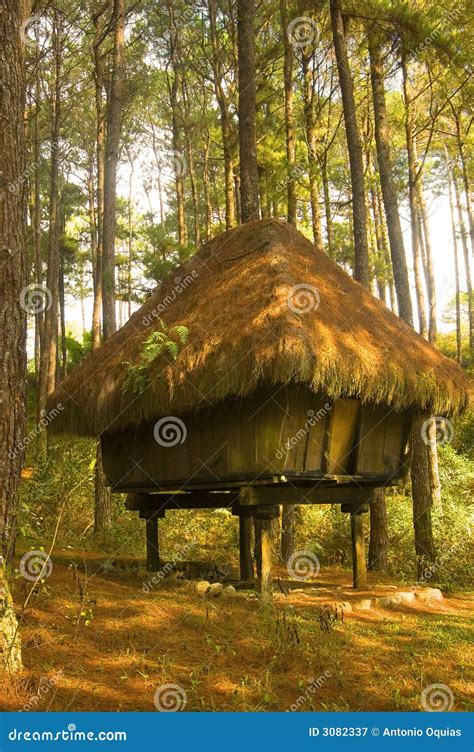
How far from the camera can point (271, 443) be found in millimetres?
8430

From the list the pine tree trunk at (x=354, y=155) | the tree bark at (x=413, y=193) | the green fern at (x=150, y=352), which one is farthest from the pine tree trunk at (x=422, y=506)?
the tree bark at (x=413, y=193)

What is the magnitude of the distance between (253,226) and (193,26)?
15.5m

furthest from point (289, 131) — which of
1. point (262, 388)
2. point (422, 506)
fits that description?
point (262, 388)

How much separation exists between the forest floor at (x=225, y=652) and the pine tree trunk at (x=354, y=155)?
6.26 metres

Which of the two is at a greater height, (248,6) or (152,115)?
(152,115)

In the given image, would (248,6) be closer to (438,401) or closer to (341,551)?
(438,401)

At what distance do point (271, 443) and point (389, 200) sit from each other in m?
7.02

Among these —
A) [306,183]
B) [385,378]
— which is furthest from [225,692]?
[306,183]

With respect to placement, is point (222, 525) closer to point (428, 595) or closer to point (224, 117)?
point (428, 595)

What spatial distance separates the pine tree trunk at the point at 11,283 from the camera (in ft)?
19.3

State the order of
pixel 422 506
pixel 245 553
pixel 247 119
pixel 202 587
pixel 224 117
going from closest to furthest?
1. pixel 202 587
2. pixel 245 553
3. pixel 422 506
4. pixel 247 119
5. pixel 224 117

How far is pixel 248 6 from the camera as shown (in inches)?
511

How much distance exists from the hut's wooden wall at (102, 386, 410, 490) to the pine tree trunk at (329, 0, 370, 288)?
3.76 metres

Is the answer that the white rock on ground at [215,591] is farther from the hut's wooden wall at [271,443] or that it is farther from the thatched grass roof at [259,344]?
the thatched grass roof at [259,344]
